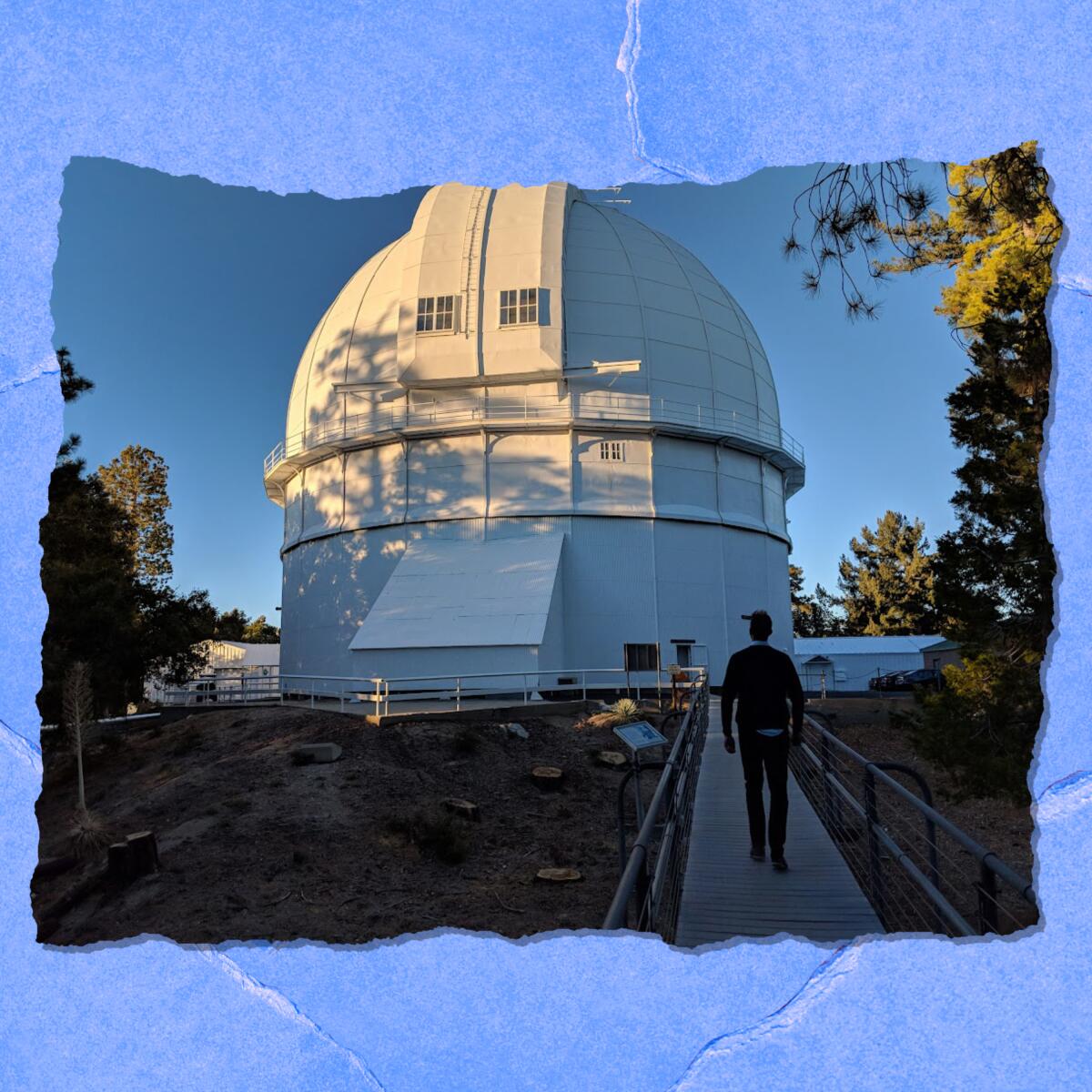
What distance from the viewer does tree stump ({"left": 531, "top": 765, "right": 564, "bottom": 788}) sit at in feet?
38.7

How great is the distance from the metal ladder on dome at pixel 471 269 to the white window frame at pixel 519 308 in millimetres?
670

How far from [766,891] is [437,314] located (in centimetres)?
1817

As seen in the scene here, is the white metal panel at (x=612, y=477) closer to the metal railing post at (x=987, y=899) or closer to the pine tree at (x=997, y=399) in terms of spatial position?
the pine tree at (x=997, y=399)

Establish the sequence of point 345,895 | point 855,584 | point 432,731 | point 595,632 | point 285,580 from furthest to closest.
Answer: point 855,584, point 285,580, point 595,632, point 432,731, point 345,895

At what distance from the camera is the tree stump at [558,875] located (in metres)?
8.75

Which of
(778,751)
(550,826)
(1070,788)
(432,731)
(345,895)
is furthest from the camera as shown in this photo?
(432,731)

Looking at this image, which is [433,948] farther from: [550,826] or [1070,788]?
[550,826]

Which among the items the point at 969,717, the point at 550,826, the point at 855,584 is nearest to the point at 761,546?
A: the point at 550,826

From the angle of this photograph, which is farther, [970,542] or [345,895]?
[345,895]

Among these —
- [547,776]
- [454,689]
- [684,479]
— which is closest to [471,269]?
[684,479]

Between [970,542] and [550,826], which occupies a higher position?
[970,542]

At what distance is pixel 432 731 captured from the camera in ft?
43.9

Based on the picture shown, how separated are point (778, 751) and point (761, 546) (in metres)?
20.0

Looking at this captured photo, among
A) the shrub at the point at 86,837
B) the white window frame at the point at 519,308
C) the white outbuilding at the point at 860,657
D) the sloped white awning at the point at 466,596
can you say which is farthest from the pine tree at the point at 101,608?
the white outbuilding at the point at 860,657
